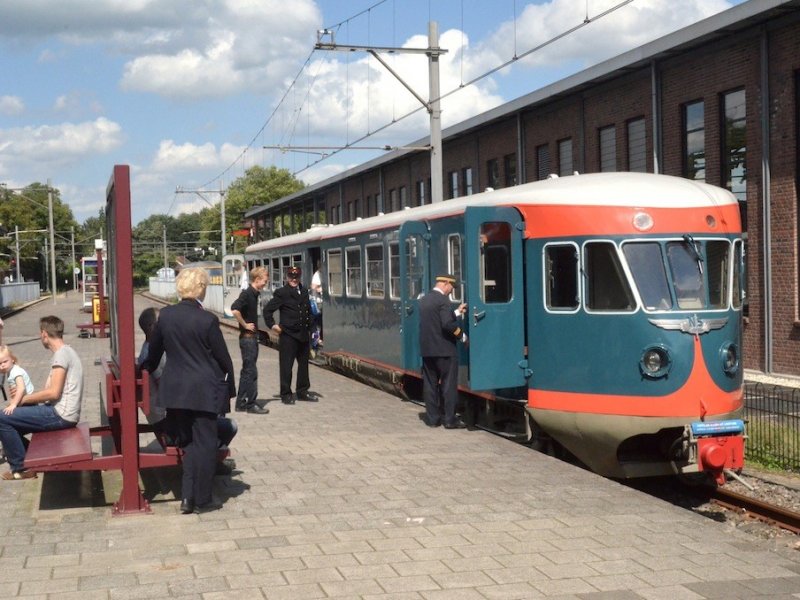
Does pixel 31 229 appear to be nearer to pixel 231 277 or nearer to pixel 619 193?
pixel 231 277

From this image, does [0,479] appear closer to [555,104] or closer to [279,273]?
[279,273]

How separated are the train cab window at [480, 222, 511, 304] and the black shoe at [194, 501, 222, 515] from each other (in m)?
4.24

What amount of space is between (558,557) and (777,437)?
19.5ft

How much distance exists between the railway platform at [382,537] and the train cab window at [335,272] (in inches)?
360

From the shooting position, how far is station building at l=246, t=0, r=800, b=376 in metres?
21.1

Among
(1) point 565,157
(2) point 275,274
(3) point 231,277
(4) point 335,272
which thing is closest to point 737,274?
(4) point 335,272

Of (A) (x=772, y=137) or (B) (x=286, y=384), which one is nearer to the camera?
(B) (x=286, y=384)

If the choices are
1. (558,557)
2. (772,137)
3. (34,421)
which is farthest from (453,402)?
(772,137)

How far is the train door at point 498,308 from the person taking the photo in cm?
1120

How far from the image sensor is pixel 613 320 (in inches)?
405

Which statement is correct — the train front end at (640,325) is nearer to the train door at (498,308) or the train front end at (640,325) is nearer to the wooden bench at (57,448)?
the train door at (498,308)

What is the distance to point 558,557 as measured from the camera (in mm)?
6746

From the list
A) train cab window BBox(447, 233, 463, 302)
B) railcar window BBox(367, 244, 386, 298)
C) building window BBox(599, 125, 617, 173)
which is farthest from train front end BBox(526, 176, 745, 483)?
building window BBox(599, 125, 617, 173)

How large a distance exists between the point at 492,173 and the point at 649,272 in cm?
2545
